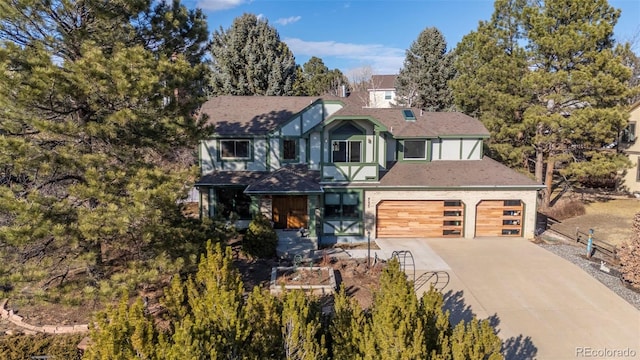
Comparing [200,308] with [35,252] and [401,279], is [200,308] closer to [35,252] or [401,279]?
[401,279]

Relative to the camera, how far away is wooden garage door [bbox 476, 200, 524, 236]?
19484 millimetres

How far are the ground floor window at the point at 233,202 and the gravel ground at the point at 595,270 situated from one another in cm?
1452

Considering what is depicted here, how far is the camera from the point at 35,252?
9891 mm

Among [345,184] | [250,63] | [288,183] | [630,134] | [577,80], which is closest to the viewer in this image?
[288,183]

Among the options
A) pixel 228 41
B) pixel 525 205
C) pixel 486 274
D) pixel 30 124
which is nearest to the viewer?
pixel 30 124

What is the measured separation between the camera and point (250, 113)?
21859mm

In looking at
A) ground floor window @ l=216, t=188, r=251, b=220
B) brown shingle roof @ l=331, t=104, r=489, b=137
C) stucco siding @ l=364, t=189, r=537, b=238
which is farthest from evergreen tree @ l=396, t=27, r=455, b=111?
ground floor window @ l=216, t=188, r=251, b=220

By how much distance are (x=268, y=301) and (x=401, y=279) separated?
2.95 meters

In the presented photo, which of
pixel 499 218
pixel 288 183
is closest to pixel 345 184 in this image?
pixel 288 183

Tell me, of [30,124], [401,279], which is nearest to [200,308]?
[401,279]

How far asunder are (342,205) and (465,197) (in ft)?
20.1

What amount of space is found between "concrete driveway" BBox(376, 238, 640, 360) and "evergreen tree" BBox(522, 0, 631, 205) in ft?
29.2

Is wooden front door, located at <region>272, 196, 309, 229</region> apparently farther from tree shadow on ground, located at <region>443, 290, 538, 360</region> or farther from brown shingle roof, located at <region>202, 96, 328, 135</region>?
tree shadow on ground, located at <region>443, 290, 538, 360</region>

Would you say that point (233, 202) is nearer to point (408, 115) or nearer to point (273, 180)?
point (273, 180)
